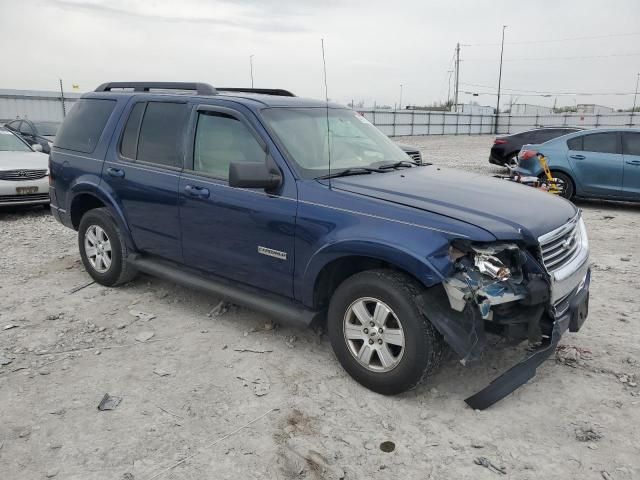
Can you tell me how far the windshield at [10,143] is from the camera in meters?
9.70

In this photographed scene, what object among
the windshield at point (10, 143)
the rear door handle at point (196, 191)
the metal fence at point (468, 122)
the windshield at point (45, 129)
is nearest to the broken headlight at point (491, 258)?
the rear door handle at point (196, 191)

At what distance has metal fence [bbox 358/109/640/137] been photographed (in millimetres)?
35344

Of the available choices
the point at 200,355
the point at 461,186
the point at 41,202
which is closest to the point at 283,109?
the point at 461,186

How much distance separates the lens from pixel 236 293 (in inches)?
161

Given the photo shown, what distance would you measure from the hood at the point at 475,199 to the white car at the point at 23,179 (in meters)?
6.90

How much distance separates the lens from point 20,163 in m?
8.81

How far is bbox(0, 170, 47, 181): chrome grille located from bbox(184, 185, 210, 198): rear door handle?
5695 millimetres

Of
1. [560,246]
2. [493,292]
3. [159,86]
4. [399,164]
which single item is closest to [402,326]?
[493,292]

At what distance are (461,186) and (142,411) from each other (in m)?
2.62

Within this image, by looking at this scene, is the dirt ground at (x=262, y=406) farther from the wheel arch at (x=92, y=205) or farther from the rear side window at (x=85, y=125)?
the rear side window at (x=85, y=125)

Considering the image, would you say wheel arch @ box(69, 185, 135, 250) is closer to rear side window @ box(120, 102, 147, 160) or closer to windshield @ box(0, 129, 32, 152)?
rear side window @ box(120, 102, 147, 160)

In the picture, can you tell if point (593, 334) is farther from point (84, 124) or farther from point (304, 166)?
point (84, 124)

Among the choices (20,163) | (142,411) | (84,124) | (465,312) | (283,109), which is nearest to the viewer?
(465,312)

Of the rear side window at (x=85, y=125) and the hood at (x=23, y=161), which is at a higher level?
the rear side window at (x=85, y=125)
